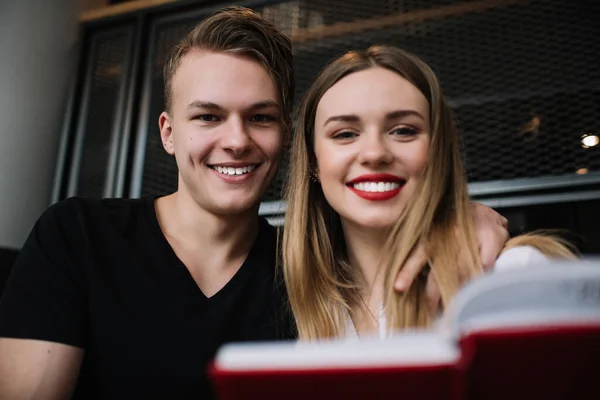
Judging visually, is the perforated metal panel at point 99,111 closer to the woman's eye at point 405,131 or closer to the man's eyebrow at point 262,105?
the man's eyebrow at point 262,105

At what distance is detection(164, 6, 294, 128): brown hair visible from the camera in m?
1.14

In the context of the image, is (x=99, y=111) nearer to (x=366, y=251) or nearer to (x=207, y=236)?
(x=207, y=236)

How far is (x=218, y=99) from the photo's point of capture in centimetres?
107

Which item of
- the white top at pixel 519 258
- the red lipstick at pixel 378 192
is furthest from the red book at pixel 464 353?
the red lipstick at pixel 378 192

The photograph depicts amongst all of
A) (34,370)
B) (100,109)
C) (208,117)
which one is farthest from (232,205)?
(100,109)

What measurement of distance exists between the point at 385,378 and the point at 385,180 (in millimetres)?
549

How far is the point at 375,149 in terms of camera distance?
0.85 meters

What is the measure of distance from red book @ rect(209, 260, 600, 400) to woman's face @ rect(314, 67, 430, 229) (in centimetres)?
51

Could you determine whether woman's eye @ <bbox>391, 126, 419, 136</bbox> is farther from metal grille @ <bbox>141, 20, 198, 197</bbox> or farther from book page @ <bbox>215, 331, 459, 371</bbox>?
metal grille @ <bbox>141, 20, 198, 197</bbox>

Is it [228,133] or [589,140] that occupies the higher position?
[589,140]

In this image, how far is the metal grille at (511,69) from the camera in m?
1.40

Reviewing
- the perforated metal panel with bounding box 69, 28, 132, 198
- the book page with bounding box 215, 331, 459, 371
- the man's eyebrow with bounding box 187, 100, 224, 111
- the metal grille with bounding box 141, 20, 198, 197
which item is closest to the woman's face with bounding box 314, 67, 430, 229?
the man's eyebrow with bounding box 187, 100, 224, 111

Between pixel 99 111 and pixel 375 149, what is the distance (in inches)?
52.5

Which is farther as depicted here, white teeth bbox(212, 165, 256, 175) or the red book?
white teeth bbox(212, 165, 256, 175)
